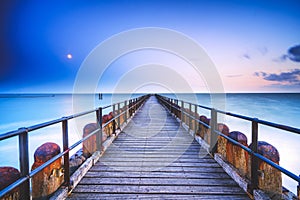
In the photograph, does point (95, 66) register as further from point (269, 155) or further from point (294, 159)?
point (269, 155)

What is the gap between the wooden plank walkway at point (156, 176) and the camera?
2664 millimetres

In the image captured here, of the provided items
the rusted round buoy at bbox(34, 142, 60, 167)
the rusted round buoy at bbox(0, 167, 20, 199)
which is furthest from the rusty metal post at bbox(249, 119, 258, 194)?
the rusted round buoy at bbox(0, 167, 20, 199)

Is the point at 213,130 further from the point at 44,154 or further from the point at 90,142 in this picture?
the point at 44,154

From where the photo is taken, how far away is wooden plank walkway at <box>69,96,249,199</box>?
8.74ft

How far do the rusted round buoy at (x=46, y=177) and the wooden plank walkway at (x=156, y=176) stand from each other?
31 centimetres

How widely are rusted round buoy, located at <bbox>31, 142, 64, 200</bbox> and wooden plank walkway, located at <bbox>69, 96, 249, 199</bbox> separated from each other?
0.31 m

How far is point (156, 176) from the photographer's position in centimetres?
322

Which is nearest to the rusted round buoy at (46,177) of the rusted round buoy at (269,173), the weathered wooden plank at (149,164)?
the weathered wooden plank at (149,164)

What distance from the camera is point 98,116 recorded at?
4.34m

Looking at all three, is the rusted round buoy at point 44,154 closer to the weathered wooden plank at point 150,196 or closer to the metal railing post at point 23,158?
the weathered wooden plank at point 150,196

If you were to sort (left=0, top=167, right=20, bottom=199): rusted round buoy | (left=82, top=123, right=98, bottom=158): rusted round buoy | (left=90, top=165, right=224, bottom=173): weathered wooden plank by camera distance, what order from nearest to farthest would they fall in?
(left=0, top=167, right=20, bottom=199): rusted round buoy → (left=90, top=165, right=224, bottom=173): weathered wooden plank → (left=82, top=123, right=98, bottom=158): rusted round buoy

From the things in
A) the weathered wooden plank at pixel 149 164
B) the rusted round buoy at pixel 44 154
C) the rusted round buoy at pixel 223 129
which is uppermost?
the rusted round buoy at pixel 223 129

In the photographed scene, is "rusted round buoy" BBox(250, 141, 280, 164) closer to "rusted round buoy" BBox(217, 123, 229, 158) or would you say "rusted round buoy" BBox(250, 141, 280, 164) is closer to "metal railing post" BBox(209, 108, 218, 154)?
"rusted round buoy" BBox(217, 123, 229, 158)

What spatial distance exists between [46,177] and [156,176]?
1.66m
